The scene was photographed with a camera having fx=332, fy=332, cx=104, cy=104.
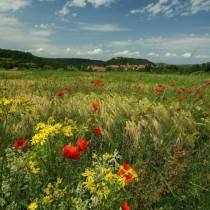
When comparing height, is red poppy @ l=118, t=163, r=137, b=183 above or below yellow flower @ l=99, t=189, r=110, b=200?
above

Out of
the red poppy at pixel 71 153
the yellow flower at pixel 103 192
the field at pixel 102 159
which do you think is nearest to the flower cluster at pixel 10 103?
the field at pixel 102 159

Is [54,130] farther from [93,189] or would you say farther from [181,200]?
[181,200]

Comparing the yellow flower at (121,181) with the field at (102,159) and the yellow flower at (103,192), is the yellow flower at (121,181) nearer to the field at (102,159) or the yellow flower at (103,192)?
the field at (102,159)

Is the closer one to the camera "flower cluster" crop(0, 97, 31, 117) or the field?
the field

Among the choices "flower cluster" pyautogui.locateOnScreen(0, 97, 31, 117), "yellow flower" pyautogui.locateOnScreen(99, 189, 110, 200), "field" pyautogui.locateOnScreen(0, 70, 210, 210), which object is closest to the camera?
"yellow flower" pyautogui.locateOnScreen(99, 189, 110, 200)

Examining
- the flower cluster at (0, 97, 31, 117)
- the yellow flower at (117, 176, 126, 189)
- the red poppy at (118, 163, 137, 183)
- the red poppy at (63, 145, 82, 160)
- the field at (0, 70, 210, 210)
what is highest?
the flower cluster at (0, 97, 31, 117)

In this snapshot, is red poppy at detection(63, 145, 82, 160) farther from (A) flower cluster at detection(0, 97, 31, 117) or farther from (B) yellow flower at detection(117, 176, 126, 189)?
(A) flower cluster at detection(0, 97, 31, 117)

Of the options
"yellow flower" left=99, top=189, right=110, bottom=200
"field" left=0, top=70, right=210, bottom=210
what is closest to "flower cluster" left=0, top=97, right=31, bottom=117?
"field" left=0, top=70, right=210, bottom=210

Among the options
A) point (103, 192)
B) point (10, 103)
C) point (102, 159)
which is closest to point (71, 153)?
point (103, 192)

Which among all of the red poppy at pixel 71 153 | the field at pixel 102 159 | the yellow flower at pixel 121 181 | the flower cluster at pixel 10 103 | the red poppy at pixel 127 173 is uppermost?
the flower cluster at pixel 10 103

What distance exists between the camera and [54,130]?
2.63 metres

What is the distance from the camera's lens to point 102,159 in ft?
12.3

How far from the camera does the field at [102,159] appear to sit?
98.1 inches

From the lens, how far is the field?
2.49m
